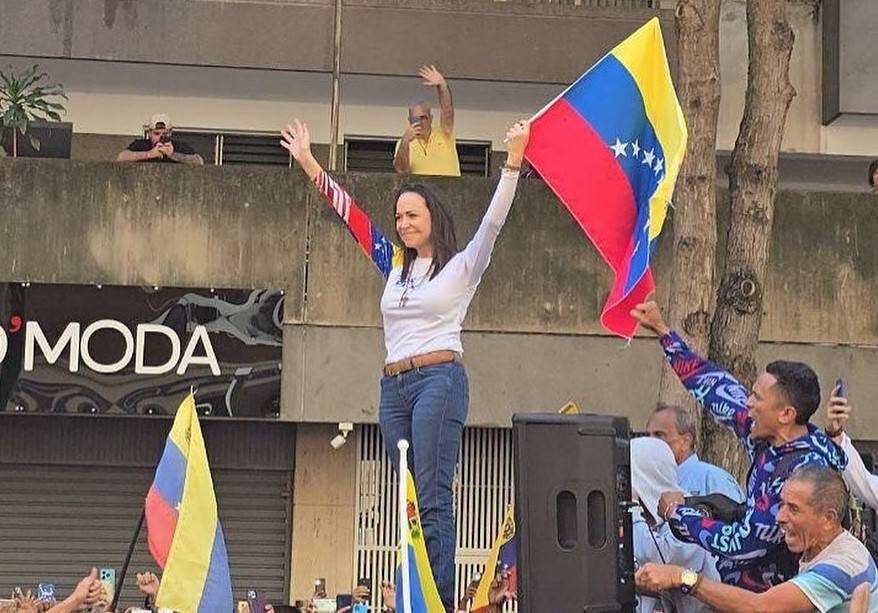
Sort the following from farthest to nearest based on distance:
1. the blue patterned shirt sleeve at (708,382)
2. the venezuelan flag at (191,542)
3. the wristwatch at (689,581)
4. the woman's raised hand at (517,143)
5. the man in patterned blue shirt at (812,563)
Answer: the woman's raised hand at (517,143)
the venezuelan flag at (191,542)
the blue patterned shirt sleeve at (708,382)
the wristwatch at (689,581)
the man in patterned blue shirt at (812,563)

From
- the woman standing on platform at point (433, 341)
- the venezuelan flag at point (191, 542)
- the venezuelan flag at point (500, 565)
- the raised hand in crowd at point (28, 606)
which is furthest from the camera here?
the raised hand in crowd at point (28, 606)

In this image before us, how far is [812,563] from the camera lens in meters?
5.53

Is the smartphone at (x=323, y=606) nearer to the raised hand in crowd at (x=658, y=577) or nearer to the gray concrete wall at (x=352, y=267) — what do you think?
the gray concrete wall at (x=352, y=267)

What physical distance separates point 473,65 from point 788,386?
10917 millimetres

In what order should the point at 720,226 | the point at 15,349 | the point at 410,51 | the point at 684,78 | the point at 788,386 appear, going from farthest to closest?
the point at 410,51 < the point at 720,226 < the point at 15,349 < the point at 684,78 < the point at 788,386

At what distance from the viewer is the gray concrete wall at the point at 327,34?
635 inches

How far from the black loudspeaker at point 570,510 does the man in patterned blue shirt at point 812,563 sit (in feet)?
0.87

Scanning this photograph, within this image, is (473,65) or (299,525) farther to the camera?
(473,65)

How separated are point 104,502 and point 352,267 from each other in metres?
3.15

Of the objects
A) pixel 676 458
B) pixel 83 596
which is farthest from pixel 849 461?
pixel 83 596

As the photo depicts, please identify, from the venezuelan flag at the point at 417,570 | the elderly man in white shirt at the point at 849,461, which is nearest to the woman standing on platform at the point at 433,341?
the venezuelan flag at the point at 417,570

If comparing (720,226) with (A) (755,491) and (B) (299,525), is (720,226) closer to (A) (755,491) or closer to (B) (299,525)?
(B) (299,525)

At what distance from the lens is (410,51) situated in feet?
53.4

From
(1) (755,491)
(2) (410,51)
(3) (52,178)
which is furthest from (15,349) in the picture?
(1) (755,491)
